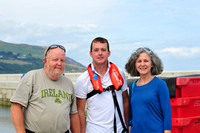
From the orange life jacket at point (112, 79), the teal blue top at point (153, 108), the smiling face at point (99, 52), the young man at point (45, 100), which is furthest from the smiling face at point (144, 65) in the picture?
the young man at point (45, 100)

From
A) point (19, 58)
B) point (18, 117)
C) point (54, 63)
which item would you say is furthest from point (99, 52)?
point (19, 58)

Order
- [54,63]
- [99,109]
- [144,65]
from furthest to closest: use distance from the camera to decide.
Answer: [99,109] < [144,65] < [54,63]

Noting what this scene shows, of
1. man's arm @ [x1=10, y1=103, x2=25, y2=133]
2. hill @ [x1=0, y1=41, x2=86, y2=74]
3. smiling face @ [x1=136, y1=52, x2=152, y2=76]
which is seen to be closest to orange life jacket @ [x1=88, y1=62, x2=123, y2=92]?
smiling face @ [x1=136, y1=52, x2=152, y2=76]

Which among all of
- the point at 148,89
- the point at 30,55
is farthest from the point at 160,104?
the point at 30,55

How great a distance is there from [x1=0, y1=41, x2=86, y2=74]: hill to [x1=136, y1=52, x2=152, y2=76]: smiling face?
131m

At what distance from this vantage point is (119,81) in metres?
3.65

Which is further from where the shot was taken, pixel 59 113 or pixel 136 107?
pixel 136 107

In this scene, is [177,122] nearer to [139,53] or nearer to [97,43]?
[139,53]

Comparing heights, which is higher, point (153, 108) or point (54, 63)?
point (54, 63)

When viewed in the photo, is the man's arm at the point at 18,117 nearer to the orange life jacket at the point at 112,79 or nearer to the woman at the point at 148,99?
the orange life jacket at the point at 112,79

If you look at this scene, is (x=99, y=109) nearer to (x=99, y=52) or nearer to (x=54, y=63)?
(x=99, y=52)

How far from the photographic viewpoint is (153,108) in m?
3.24

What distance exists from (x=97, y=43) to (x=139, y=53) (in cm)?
58

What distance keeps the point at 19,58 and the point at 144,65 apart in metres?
158
